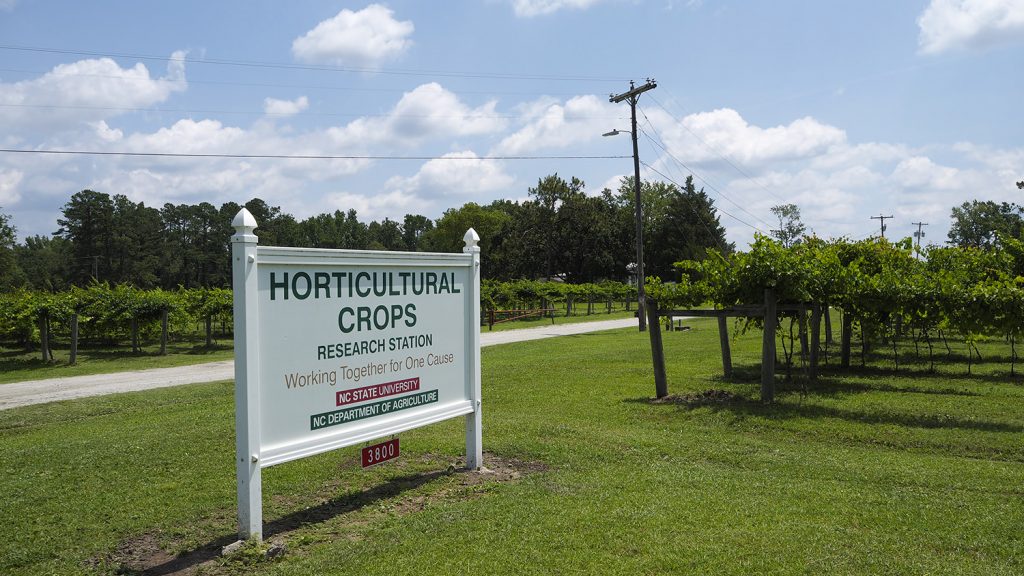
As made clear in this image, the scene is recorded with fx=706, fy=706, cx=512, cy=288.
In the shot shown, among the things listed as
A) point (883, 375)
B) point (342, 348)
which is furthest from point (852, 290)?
point (342, 348)

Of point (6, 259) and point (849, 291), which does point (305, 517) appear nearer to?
point (849, 291)

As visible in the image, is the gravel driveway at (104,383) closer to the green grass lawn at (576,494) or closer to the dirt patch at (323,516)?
the green grass lawn at (576,494)

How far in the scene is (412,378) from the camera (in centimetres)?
607

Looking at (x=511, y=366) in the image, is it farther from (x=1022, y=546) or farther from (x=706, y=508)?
(x=1022, y=546)

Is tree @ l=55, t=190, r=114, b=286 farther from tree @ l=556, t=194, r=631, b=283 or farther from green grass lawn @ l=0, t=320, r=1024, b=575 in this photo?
green grass lawn @ l=0, t=320, r=1024, b=575

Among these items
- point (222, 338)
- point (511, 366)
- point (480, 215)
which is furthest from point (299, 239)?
point (511, 366)

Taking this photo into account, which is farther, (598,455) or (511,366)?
(511,366)

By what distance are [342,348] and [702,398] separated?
22.3 ft

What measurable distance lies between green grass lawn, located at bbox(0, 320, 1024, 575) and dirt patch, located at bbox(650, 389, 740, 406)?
9 cm

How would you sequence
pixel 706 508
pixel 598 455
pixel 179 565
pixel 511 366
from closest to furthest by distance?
1. pixel 179 565
2. pixel 706 508
3. pixel 598 455
4. pixel 511 366

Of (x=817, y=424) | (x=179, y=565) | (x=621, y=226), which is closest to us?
(x=179, y=565)

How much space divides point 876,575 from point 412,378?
3682 mm

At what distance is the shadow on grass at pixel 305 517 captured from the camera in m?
4.34

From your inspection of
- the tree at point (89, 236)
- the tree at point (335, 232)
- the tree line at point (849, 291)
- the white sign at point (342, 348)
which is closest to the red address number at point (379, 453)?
the white sign at point (342, 348)
